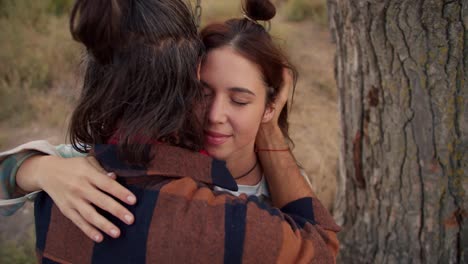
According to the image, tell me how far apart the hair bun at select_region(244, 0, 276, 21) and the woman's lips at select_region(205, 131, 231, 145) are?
56cm

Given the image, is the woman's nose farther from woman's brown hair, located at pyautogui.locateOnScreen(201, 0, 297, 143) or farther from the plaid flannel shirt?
the plaid flannel shirt

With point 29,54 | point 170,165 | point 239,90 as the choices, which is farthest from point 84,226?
point 29,54

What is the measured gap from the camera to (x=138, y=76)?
1410mm

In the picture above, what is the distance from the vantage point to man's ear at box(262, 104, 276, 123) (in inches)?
81.2

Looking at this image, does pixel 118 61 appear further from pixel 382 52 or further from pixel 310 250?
pixel 382 52

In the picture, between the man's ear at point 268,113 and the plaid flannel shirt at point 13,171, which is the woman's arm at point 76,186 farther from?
the man's ear at point 268,113

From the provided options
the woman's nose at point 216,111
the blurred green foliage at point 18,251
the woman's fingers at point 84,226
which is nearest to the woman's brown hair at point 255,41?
the woman's nose at point 216,111

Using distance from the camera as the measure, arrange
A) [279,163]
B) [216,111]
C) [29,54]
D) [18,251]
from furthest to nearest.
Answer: [29,54] → [18,251] → [279,163] → [216,111]

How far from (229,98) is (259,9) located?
45 cm

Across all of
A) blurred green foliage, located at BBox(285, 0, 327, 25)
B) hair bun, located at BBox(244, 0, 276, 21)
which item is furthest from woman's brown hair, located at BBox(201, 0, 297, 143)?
blurred green foliage, located at BBox(285, 0, 327, 25)

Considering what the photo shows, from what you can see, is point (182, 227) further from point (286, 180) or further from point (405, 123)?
point (405, 123)

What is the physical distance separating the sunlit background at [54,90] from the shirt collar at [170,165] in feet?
7.38

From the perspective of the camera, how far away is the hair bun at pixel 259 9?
197 cm

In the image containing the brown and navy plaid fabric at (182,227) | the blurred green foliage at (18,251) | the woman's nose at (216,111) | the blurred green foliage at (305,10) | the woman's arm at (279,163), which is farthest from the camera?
the blurred green foliage at (305,10)
